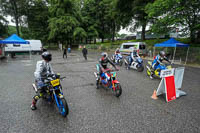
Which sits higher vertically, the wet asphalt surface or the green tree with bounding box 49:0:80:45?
the green tree with bounding box 49:0:80:45

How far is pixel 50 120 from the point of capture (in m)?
2.79

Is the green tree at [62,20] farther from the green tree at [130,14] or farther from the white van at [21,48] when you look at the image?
the green tree at [130,14]

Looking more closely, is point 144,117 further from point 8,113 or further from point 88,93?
point 8,113

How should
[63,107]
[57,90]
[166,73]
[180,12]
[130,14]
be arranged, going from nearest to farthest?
[63,107] → [57,90] → [166,73] → [180,12] → [130,14]

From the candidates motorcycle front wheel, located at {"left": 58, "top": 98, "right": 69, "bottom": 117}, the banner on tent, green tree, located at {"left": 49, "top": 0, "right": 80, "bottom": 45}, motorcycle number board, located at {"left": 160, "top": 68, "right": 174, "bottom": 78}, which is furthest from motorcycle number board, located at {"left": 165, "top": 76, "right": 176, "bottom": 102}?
green tree, located at {"left": 49, "top": 0, "right": 80, "bottom": 45}

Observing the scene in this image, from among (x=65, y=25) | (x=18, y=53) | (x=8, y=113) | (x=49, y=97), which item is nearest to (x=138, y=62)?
(x=49, y=97)

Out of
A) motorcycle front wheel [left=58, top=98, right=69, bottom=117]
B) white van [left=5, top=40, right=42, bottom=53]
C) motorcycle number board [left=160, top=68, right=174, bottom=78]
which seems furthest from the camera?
white van [left=5, top=40, right=42, bottom=53]

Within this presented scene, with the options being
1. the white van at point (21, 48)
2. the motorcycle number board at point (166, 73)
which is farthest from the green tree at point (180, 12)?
the white van at point (21, 48)

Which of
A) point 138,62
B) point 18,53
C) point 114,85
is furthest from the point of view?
point 18,53

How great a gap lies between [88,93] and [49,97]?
60.0 inches

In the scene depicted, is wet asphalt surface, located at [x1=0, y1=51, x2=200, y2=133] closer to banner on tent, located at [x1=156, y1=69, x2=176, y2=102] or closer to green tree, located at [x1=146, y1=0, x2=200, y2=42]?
banner on tent, located at [x1=156, y1=69, x2=176, y2=102]

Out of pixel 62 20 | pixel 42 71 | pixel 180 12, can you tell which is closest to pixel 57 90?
pixel 42 71

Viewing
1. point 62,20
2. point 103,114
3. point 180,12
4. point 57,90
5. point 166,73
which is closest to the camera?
point 57,90

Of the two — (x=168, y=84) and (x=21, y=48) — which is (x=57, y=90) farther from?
(x=21, y=48)
